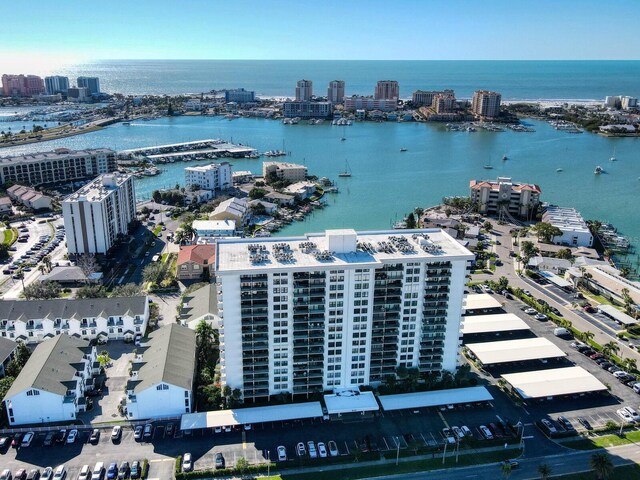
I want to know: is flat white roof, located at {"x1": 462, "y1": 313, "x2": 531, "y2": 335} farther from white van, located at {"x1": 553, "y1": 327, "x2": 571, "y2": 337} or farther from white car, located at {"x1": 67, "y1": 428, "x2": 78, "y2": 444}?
white car, located at {"x1": 67, "y1": 428, "x2": 78, "y2": 444}

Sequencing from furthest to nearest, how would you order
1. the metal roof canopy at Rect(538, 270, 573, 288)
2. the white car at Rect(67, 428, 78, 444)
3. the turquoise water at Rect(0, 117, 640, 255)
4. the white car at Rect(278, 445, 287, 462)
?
the turquoise water at Rect(0, 117, 640, 255), the metal roof canopy at Rect(538, 270, 573, 288), the white car at Rect(67, 428, 78, 444), the white car at Rect(278, 445, 287, 462)

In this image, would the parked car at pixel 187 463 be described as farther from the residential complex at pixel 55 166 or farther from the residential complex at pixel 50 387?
the residential complex at pixel 55 166

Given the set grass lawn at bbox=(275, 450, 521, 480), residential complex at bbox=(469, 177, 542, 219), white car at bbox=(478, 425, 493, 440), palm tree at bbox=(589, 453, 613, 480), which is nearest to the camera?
palm tree at bbox=(589, 453, 613, 480)

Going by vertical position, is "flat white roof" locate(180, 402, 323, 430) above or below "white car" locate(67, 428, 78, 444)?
above

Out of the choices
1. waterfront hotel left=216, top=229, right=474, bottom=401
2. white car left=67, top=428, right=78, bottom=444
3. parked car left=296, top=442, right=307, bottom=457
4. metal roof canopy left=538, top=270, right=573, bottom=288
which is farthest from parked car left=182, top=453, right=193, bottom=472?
metal roof canopy left=538, top=270, right=573, bottom=288

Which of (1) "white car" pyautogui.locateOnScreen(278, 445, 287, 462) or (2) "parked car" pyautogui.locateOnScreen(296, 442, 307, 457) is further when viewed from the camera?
(2) "parked car" pyautogui.locateOnScreen(296, 442, 307, 457)

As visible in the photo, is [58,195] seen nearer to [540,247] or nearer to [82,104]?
[540,247]
